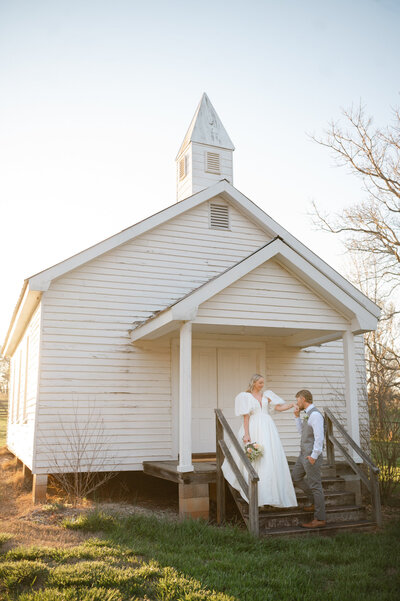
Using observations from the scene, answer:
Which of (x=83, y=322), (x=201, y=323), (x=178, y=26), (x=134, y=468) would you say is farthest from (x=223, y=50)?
(x=134, y=468)

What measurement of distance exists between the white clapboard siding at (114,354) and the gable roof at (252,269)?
103 cm

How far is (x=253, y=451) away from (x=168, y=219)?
567 cm

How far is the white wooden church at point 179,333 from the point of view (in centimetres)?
895

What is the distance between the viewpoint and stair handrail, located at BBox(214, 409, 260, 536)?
692cm

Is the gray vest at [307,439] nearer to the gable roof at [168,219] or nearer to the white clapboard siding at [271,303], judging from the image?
the white clapboard siding at [271,303]

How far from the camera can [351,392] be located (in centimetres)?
937

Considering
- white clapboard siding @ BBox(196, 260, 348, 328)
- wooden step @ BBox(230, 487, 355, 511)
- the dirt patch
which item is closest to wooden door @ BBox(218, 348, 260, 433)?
the dirt patch

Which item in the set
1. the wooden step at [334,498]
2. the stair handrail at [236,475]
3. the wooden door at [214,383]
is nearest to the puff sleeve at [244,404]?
the stair handrail at [236,475]

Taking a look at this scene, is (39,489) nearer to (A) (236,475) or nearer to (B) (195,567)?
(A) (236,475)

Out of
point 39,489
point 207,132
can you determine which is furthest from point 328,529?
point 207,132

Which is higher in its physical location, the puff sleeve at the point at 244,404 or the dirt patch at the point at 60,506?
the puff sleeve at the point at 244,404

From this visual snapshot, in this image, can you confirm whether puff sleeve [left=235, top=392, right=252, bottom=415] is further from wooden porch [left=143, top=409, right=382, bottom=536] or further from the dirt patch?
the dirt patch

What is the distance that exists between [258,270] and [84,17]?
587cm

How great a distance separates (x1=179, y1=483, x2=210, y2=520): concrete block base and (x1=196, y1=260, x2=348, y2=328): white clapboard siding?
257 cm
